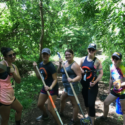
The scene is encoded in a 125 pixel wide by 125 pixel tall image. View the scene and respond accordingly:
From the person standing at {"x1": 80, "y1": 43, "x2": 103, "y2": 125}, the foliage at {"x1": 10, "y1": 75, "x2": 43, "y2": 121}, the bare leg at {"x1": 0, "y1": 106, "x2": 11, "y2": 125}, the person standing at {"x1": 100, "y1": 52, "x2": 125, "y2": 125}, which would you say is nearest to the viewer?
the bare leg at {"x1": 0, "y1": 106, "x2": 11, "y2": 125}

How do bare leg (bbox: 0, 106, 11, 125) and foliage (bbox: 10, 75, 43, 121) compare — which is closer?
bare leg (bbox: 0, 106, 11, 125)

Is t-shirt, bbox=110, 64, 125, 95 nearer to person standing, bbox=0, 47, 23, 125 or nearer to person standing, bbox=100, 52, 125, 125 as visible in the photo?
person standing, bbox=100, 52, 125, 125

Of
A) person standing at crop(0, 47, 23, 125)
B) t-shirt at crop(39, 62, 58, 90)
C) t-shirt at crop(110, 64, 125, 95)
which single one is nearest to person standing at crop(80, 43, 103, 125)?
t-shirt at crop(110, 64, 125, 95)

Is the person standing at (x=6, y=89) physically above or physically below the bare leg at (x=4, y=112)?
above

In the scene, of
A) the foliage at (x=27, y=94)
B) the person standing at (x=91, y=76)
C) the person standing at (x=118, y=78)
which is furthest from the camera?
the foliage at (x=27, y=94)

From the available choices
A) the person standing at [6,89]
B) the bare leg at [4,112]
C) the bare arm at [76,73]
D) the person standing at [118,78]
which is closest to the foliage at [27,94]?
the bare leg at [4,112]

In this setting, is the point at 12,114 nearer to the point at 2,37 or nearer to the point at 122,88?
the point at 122,88

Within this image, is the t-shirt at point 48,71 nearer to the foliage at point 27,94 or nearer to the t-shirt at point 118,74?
the t-shirt at point 118,74

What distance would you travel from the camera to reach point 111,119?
3.43 metres

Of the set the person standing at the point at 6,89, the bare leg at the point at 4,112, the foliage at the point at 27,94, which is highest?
the person standing at the point at 6,89

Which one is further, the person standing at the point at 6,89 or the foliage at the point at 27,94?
the foliage at the point at 27,94

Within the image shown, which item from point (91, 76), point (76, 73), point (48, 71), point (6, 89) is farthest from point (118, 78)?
point (6, 89)

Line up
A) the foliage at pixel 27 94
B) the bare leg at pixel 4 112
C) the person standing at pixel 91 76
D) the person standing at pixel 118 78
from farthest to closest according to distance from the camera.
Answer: the foliage at pixel 27 94, the person standing at pixel 91 76, the person standing at pixel 118 78, the bare leg at pixel 4 112

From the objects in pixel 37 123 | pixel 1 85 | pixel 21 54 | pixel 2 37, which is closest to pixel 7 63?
pixel 1 85
